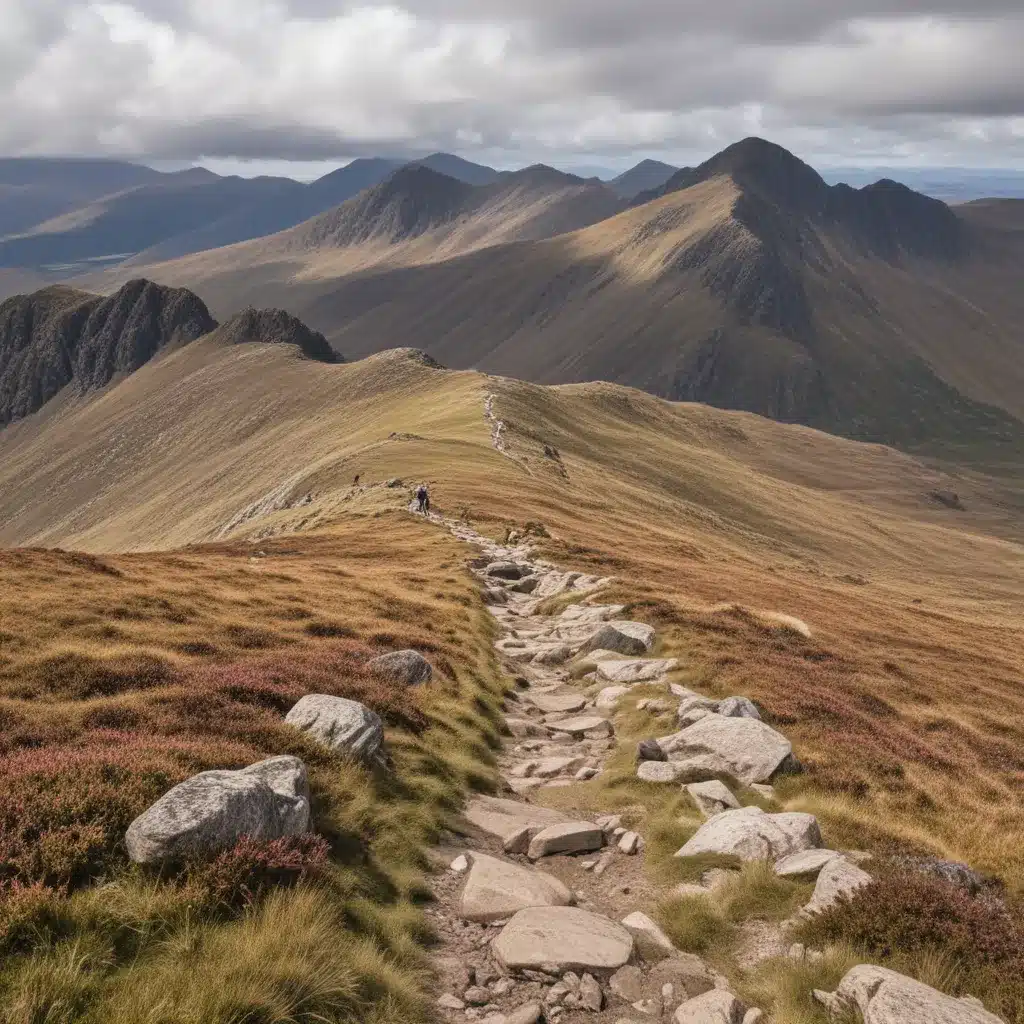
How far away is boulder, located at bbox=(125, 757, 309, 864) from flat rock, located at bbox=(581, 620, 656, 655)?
16.9 meters

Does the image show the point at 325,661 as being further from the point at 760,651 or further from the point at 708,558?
the point at 708,558

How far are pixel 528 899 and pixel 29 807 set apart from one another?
6392mm

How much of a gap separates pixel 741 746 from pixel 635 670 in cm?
749

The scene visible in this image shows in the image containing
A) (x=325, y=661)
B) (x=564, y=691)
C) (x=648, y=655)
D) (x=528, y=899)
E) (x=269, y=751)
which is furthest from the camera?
(x=648, y=655)

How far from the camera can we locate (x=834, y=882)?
1019cm

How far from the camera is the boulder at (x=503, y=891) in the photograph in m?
10.6

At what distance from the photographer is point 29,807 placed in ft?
29.3

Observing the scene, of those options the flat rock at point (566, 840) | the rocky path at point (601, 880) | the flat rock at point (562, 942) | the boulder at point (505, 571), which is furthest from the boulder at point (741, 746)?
the boulder at point (505, 571)

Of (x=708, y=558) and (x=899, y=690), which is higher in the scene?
(x=899, y=690)

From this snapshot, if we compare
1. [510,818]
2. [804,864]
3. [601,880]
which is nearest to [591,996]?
[601,880]

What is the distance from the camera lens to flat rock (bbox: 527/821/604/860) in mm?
12828

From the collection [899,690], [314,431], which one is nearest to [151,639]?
[899,690]

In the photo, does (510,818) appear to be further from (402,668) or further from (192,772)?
(402,668)

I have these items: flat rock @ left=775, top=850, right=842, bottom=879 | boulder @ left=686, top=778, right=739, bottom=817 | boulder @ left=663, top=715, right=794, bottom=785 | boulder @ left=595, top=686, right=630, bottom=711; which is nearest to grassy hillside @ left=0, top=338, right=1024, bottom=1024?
boulder @ left=663, top=715, right=794, bottom=785
